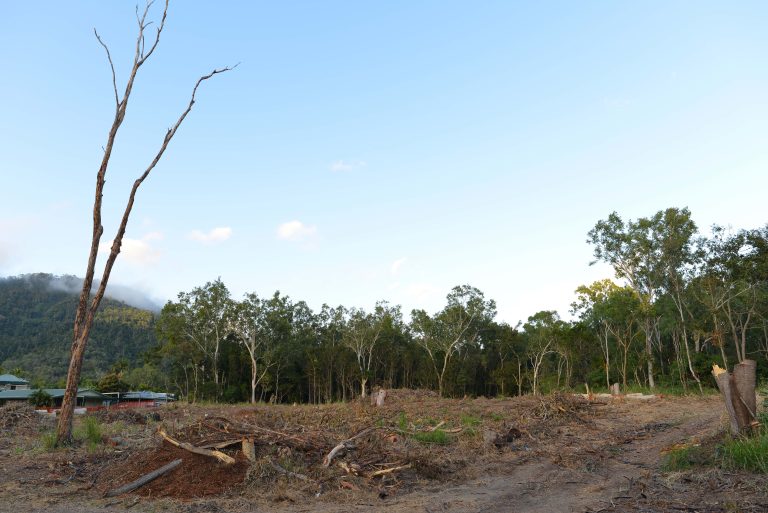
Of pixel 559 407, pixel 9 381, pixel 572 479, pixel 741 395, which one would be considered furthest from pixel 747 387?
pixel 9 381

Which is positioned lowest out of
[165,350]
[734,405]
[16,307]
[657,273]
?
[734,405]

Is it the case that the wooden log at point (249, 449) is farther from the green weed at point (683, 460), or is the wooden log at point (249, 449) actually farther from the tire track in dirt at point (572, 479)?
the green weed at point (683, 460)

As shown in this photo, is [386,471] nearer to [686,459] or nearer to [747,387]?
[686,459]

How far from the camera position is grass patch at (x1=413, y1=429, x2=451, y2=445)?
13125mm

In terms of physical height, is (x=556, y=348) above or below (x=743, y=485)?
above

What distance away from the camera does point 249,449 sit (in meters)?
9.05

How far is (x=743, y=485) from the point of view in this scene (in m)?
6.25

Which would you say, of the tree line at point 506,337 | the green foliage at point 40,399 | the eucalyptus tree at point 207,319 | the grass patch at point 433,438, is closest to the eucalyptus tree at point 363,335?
the tree line at point 506,337

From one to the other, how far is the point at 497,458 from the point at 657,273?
2974cm

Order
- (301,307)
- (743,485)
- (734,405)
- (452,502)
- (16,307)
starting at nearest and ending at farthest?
1. (743,485)
2. (452,502)
3. (734,405)
4. (301,307)
5. (16,307)

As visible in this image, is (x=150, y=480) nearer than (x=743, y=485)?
No

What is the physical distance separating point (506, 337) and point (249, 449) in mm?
47089

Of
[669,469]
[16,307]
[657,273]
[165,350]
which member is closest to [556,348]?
[657,273]

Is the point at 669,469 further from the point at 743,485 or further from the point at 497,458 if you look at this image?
the point at 497,458
